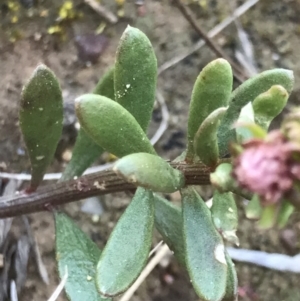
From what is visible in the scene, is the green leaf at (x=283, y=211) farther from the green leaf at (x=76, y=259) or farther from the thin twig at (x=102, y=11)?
the thin twig at (x=102, y=11)

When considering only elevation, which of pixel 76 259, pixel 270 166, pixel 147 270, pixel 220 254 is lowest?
pixel 147 270

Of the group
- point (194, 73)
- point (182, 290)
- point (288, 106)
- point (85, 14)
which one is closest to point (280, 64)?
point (288, 106)

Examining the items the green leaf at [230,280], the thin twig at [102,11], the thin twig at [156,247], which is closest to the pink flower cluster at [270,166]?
the green leaf at [230,280]

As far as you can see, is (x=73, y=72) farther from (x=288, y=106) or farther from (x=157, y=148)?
(x=288, y=106)

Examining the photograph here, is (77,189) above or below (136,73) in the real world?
below

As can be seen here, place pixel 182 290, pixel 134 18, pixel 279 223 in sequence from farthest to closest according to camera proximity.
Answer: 1. pixel 134 18
2. pixel 182 290
3. pixel 279 223

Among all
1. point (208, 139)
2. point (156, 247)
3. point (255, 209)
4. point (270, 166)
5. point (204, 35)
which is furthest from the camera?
point (204, 35)

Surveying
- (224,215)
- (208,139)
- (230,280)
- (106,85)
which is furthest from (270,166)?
(106,85)

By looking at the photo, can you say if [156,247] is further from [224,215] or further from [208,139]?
[208,139]
